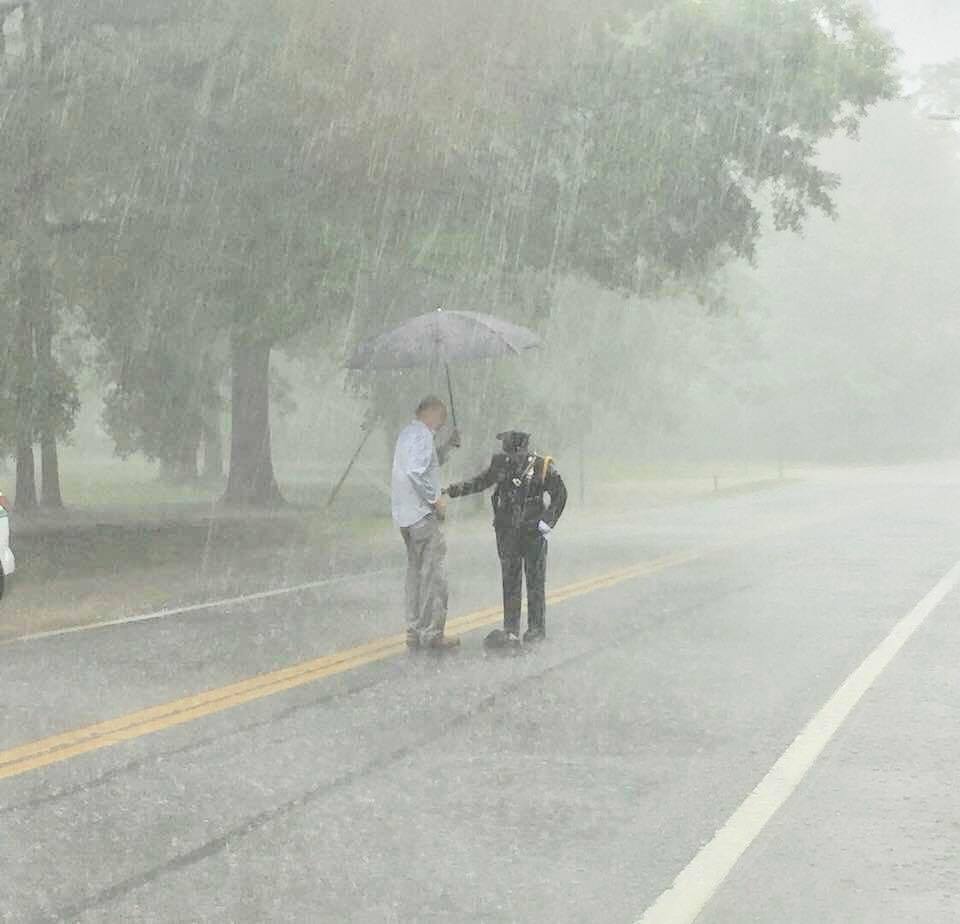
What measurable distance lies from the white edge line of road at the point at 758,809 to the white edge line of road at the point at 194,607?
5.58 m

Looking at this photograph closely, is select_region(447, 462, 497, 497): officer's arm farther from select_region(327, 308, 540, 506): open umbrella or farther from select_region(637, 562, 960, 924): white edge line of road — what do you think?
select_region(637, 562, 960, 924): white edge line of road

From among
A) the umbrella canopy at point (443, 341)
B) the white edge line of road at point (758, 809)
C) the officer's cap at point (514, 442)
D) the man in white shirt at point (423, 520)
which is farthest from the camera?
the umbrella canopy at point (443, 341)

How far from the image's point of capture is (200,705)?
8.89m

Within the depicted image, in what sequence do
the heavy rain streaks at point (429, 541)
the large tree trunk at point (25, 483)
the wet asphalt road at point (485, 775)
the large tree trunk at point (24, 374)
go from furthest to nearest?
the large tree trunk at point (25, 483) → the large tree trunk at point (24, 374) → the heavy rain streaks at point (429, 541) → the wet asphalt road at point (485, 775)

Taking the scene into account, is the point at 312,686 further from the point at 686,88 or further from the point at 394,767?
the point at 686,88

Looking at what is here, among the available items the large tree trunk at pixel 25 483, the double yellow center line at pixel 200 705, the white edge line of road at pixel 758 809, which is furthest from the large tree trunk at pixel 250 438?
the white edge line of road at pixel 758 809

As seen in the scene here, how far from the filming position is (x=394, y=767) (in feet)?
24.2

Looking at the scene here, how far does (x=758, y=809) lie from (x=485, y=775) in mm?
1266

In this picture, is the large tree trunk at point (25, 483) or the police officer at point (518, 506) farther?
the large tree trunk at point (25, 483)

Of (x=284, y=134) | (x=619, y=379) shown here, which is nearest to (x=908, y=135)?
(x=619, y=379)

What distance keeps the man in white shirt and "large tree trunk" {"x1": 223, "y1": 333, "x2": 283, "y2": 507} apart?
59.9ft

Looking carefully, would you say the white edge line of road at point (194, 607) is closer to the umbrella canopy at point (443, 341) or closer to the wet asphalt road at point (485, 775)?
the wet asphalt road at point (485, 775)

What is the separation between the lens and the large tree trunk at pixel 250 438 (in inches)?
1148

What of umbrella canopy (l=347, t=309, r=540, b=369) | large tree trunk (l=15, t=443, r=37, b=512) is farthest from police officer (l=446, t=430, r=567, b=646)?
large tree trunk (l=15, t=443, r=37, b=512)
